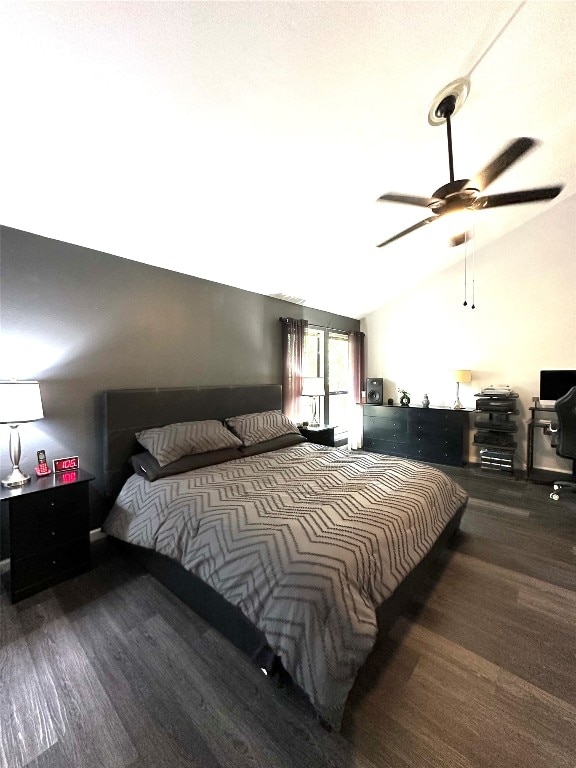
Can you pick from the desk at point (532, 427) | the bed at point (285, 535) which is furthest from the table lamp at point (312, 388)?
the desk at point (532, 427)

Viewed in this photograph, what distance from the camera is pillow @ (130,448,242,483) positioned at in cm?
226

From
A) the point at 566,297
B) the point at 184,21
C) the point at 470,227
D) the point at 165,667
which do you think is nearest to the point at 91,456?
the point at 165,667

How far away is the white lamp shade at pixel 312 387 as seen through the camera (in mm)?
4188

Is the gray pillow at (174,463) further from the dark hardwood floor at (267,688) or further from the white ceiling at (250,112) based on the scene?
the white ceiling at (250,112)

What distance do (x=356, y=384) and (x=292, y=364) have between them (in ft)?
5.36

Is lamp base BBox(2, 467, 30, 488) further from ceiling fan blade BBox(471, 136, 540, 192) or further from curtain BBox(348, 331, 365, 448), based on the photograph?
curtain BBox(348, 331, 365, 448)

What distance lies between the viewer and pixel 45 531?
1.90 metres

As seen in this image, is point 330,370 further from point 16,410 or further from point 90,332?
point 16,410

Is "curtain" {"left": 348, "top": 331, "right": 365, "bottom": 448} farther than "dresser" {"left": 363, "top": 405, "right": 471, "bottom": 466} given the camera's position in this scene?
Yes

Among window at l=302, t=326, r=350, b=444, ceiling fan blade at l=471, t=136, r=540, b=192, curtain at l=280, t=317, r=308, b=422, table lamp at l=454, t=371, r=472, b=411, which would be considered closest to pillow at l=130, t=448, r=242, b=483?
curtain at l=280, t=317, r=308, b=422

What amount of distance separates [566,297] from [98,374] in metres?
5.21

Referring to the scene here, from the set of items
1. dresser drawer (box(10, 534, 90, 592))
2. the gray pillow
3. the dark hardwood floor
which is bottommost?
the dark hardwood floor

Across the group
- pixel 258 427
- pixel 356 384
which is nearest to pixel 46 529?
pixel 258 427

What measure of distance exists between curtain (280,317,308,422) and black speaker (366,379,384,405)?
5.02ft
